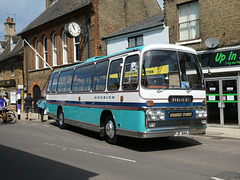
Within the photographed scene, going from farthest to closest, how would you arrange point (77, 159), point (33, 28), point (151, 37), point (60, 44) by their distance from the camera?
point (33, 28) → point (60, 44) → point (151, 37) → point (77, 159)

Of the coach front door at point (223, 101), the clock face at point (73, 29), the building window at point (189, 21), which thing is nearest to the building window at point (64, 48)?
the clock face at point (73, 29)

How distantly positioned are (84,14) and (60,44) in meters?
4.41

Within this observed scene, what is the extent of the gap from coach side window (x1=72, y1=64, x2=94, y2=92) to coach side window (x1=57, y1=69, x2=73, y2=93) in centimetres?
59

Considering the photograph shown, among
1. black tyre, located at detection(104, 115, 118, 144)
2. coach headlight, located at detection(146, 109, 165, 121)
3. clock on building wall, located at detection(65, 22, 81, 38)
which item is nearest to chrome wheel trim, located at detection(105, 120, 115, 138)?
black tyre, located at detection(104, 115, 118, 144)

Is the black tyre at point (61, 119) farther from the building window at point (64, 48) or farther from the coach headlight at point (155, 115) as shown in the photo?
the building window at point (64, 48)

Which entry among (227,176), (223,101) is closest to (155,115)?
(227,176)

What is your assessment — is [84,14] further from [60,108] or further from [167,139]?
[167,139]

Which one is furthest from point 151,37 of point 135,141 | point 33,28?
point 33,28

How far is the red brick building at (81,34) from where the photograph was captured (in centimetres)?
2008

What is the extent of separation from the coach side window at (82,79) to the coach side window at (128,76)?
248 cm

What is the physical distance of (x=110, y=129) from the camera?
8430 millimetres

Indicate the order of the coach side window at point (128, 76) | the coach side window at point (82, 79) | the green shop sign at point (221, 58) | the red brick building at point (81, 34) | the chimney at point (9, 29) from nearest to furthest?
the coach side window at point (128, 76) < the coach side window at point (82, 79) < the green shop sign at point (221, 58) < the red brick building at point (81, 34) < the chimney at point (9, 29)

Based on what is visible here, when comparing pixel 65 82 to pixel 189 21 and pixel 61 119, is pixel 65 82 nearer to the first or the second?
pixel 61 119

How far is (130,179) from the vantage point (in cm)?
473
